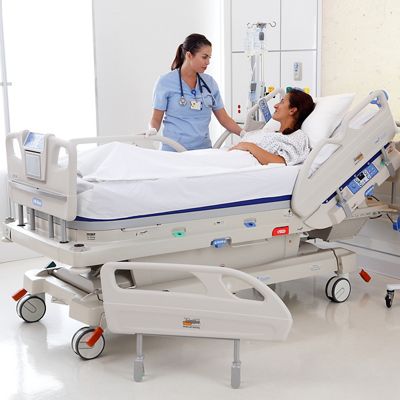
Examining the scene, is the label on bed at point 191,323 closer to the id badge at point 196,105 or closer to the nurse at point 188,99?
the nurse at point 188,99

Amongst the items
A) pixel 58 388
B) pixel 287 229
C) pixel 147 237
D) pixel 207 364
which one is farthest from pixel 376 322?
pixel 58 388

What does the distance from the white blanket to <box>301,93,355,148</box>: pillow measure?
44 centimetres

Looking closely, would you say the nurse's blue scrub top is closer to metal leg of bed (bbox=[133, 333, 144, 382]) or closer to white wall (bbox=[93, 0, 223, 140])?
white wall (bbox=[93, 0, 223, 140])

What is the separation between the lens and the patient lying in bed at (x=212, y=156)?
299 cm

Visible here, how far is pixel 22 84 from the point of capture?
476 cm

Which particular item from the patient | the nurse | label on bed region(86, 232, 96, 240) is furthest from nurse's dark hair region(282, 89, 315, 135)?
label on bed region(86, 232, 96, 240)

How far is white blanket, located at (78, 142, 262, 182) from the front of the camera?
2.94 meters

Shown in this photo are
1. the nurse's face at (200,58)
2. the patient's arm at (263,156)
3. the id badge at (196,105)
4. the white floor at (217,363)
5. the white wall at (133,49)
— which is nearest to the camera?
the white floor at (217,363)

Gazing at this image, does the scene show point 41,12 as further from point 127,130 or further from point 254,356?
point 254,356

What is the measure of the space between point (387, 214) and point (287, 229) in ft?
3.09

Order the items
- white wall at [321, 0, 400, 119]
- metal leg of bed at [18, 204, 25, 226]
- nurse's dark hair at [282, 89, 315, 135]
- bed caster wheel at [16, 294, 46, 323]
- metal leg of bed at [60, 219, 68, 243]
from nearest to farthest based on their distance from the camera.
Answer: metal leg of bed at [60, 219, 68, 243]
metal leg of bed at [18, 204, 25, 226]
bed caster wheel at [16, 294, 46, 323]
nurse's dark hair at [282, 89, 315, 135]
white wall at [321, 0, 400, 119]

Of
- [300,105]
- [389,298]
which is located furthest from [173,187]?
[389,298]

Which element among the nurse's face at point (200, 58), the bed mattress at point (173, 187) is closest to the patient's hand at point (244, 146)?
the bed mattress at point (173, 187)

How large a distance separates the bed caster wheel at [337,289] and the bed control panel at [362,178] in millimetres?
510
